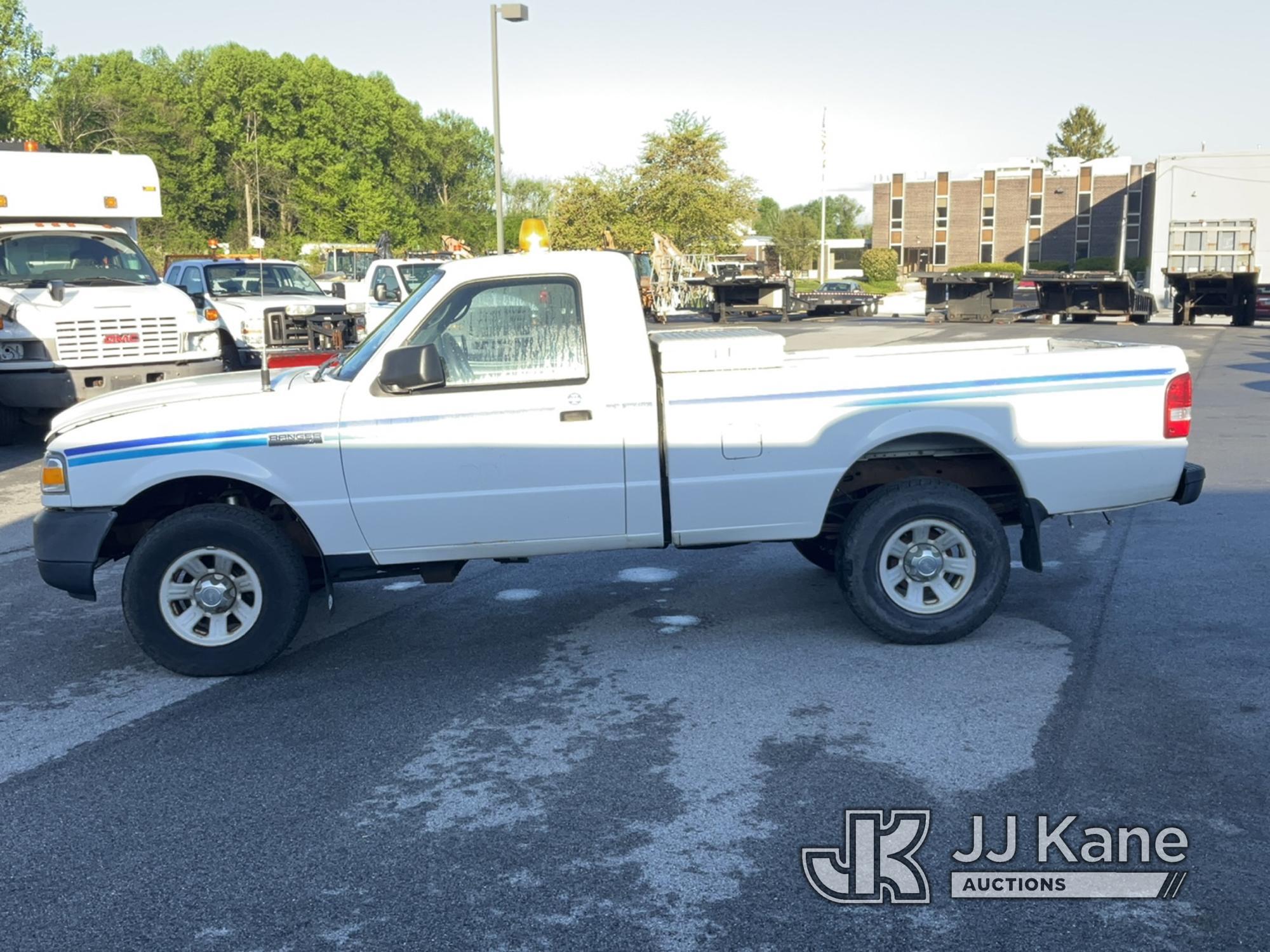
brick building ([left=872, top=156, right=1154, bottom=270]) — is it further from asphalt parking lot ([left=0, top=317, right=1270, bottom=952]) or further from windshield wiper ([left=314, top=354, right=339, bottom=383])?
windshield wiper ([left=314, top=354, right=339, bottom=383])

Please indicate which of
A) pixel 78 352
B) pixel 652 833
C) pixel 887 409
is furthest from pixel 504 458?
pixel 78 352

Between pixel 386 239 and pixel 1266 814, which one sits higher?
pixel 386 239

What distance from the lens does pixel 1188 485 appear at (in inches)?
257

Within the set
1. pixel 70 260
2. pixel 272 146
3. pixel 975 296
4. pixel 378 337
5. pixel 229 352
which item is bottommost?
pixel 975 296

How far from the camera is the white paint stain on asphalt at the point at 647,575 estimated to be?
307 inches

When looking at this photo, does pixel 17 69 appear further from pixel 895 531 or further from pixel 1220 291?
pixel 895 531

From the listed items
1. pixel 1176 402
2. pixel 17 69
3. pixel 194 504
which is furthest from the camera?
pixel 17 69

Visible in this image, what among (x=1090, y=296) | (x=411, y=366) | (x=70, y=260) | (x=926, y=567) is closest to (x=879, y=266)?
(x=1090, y=296)

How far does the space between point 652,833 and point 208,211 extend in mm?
106047

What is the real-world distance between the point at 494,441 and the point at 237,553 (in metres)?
1.32

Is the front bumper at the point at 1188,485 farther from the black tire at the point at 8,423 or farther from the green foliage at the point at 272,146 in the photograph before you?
the green foliage at the point at 272,146

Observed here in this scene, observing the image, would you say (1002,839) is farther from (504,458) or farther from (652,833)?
(504,458)

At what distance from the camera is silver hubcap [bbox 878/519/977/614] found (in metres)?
6.22

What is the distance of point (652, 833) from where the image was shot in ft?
13.9
